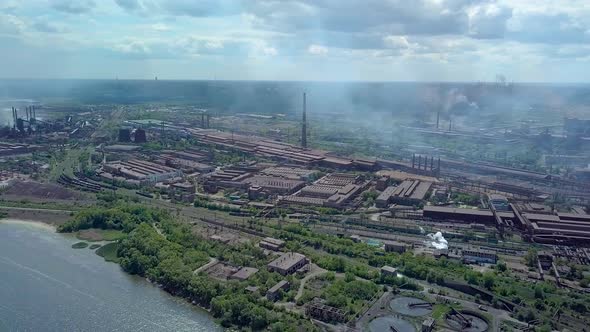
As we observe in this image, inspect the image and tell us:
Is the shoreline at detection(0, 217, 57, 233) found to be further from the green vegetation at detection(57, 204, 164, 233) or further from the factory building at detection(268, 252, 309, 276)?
the factory building at detection(268, 252, 309, 276)

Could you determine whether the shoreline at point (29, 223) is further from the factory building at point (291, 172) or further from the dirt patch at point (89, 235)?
the factory building at point (291, 172)

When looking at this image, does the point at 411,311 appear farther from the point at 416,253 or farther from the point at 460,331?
the point at 416,253

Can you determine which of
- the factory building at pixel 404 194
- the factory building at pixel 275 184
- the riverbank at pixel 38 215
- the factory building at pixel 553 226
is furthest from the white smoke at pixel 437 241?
the riverbank at pixel 38 215

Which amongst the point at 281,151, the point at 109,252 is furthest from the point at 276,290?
the point at 281,151

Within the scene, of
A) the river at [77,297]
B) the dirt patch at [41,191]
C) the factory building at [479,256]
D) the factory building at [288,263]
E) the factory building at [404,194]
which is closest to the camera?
the river at [77,297]

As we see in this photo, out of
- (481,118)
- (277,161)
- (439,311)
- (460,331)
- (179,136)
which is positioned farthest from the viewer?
(481,118)

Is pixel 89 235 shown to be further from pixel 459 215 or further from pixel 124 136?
pixel 124 136

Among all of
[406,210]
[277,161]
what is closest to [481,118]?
[277,161]
